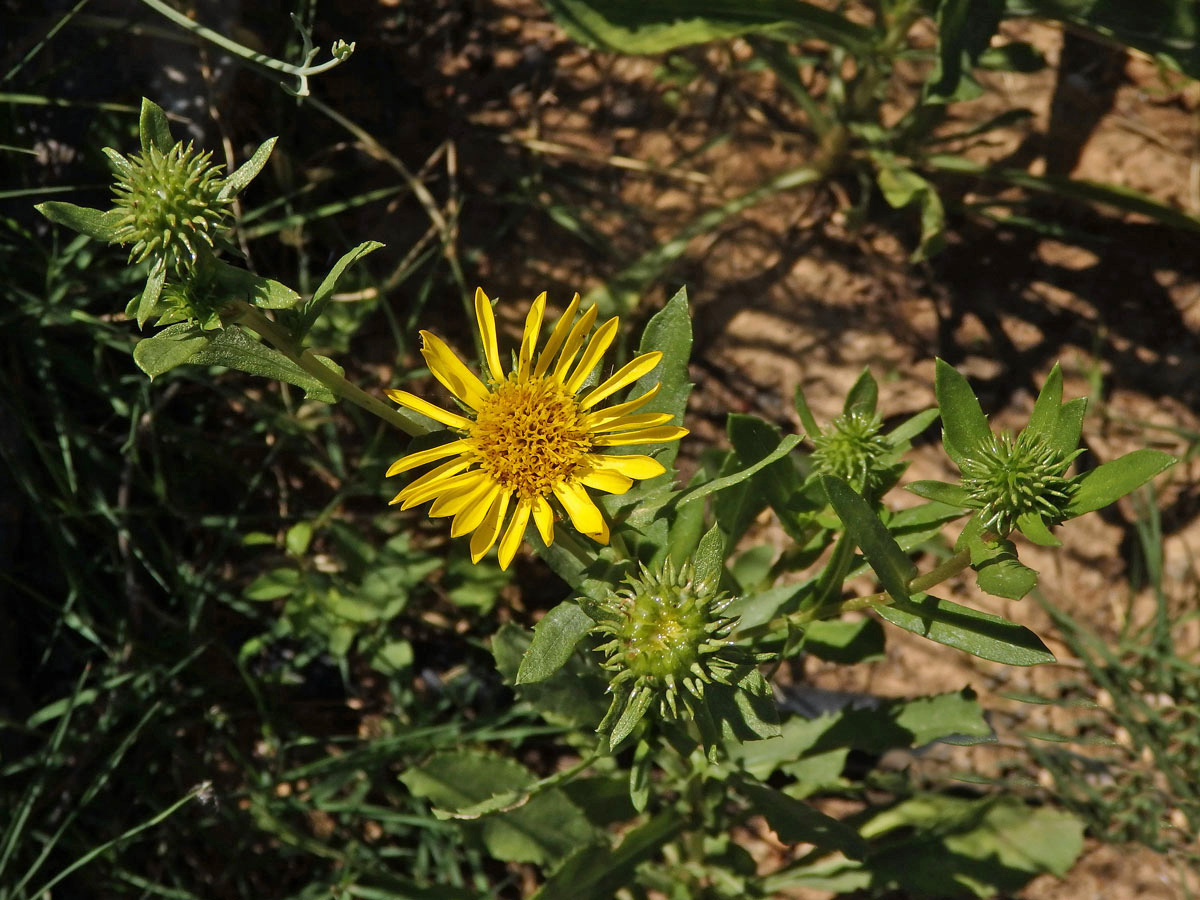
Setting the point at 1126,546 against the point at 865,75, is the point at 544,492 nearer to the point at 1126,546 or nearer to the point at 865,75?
the point at 865,75

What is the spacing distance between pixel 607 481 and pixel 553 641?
43cm

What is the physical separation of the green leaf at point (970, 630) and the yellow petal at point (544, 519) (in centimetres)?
88

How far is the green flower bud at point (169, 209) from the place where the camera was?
2.22 m

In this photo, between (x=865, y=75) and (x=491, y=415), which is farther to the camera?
(x=865, y=75)

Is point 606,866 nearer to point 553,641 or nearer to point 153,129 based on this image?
point 553,641

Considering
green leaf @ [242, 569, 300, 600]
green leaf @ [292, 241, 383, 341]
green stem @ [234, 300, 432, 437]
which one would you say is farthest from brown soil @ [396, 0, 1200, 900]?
green leaf @ [292, 241, 383, 341]

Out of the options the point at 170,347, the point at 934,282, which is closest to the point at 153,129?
the point at 170,347

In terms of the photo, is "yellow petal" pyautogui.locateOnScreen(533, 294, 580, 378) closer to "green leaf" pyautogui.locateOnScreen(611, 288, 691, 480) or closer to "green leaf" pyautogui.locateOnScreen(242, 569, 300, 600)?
"green leaf" pyautogui.locateOnScreen(611, 288, 691, 480)

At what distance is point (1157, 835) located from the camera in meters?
4.32

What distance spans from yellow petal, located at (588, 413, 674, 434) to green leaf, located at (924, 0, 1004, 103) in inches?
78.6

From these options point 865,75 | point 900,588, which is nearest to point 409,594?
point 900,588

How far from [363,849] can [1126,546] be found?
3.63 metres

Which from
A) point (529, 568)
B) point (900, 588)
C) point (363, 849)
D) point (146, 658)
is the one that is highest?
point (900, 588)

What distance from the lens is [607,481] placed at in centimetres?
267
